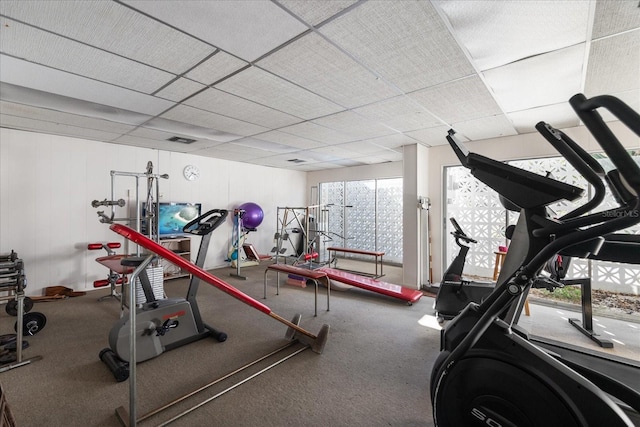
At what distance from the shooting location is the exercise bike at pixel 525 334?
38.5 inches

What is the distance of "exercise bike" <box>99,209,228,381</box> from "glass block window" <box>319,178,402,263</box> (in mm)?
3866

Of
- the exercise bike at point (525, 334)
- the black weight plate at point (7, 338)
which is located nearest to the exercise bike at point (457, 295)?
the exercise bike at point (525, 334)

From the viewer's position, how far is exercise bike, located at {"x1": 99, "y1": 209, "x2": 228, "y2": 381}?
7.41ft

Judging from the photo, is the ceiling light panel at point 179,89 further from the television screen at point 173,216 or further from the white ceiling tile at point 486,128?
the white ceiling tile at point 486,128

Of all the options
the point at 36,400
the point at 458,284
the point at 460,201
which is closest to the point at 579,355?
the point at 458,284

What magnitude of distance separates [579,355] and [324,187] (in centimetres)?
660

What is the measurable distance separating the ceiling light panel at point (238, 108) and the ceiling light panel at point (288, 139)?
0.51 m

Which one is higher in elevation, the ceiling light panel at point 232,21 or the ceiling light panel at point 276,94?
the ceiling light panel at point 276,94

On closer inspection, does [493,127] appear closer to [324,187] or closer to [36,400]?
[324,187]

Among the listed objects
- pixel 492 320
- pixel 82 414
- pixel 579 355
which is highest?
pixel 492 320

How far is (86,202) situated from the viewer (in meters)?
4.55

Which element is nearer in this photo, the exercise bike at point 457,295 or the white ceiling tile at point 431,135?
the exercise bike at point 457,295

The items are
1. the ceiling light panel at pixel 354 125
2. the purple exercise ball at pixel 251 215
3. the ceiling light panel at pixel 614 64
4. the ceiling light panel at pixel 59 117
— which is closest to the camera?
the ceiling light panel at pixel 614 64

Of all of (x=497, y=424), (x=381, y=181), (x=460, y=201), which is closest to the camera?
(x=497, y=424)
